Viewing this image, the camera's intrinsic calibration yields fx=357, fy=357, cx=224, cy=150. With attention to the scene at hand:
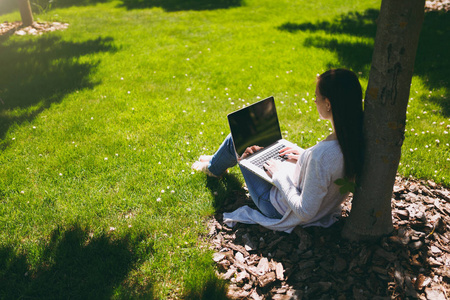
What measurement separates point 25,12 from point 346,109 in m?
11.5

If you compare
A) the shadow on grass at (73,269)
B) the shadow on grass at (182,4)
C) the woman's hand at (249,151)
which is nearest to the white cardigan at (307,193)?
the woman's hand at (249,151)

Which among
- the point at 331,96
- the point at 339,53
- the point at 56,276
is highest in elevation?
the point at 331,96

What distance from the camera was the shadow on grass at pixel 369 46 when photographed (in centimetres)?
714

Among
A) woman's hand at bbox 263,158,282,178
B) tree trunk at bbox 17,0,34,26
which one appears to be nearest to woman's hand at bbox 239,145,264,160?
woman's hand at bbox 263,158,282,178

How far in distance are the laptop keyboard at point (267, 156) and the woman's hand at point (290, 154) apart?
8 cm

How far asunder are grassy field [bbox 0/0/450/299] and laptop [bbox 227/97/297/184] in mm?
754

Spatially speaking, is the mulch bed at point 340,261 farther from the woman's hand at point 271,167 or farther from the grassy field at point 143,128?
the woman's hand at point 271,167

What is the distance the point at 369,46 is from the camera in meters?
8.61

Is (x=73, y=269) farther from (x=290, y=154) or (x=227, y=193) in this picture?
(x=290, y=154)

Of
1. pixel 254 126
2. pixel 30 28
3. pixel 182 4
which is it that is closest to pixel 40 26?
pixel 30 28

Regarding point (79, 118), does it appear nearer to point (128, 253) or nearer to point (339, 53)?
point (128, 253)

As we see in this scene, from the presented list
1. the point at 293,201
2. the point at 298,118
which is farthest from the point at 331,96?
the point at 298,118

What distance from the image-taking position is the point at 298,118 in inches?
238

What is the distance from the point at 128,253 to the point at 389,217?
2476 mm
